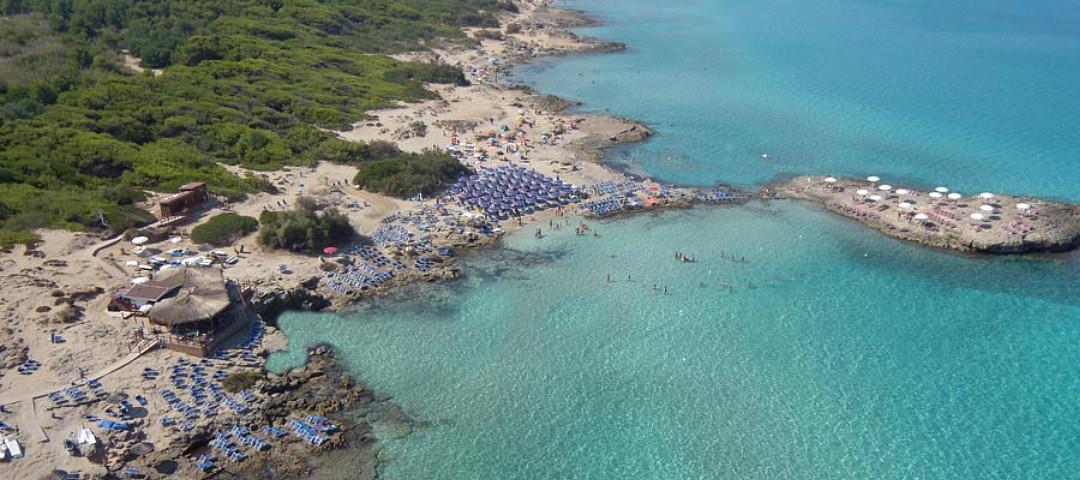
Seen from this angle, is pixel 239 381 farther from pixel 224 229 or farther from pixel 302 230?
pixel 224 229

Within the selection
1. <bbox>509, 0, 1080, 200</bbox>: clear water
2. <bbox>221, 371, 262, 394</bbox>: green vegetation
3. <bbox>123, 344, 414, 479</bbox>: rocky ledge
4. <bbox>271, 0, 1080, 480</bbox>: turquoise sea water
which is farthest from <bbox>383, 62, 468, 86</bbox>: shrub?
<bbox>221, 371, 262, 394</bbox>: green vegetation

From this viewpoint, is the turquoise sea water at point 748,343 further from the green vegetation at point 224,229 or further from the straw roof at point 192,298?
the green vegetation at point 224,229

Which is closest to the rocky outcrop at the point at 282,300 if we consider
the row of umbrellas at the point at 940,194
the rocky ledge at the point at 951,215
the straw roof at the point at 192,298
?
the straw roof at the point at 192,298

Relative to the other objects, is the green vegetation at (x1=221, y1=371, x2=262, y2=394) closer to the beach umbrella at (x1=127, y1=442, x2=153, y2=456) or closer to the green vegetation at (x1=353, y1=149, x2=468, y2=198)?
the beach umbrella at (x1=127, y1=442, x2=153, y2=456)

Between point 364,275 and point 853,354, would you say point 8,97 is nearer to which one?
point 364,275

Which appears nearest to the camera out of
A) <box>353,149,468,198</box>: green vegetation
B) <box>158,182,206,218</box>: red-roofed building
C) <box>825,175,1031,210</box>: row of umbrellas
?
<box>158,182,206,218</box>: red-roofed building

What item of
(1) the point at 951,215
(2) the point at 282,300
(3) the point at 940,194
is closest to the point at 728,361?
(2) the point at 282,300
